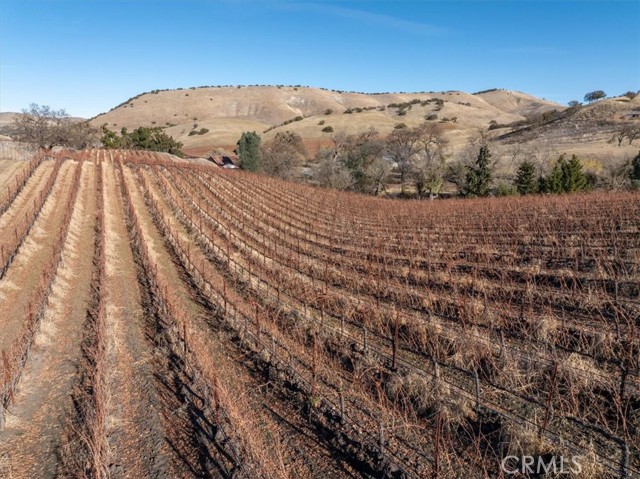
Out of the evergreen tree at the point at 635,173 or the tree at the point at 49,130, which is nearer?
the evergreen tree at the point at 635,173

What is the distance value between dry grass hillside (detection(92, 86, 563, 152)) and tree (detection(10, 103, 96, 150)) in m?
20.9

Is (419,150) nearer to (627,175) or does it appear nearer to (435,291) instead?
(627,175)

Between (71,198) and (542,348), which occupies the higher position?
(71,198)

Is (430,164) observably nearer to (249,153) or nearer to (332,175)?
(332,175)

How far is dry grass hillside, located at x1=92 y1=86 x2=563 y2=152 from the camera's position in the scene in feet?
289

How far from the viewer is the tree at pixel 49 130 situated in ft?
172

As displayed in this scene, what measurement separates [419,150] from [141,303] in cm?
4547

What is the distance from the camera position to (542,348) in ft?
29.6

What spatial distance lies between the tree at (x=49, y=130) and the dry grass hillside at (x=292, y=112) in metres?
20.9

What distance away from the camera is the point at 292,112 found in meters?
132

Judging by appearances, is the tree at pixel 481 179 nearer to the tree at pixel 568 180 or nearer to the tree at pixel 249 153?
the tree at pixel 568 180

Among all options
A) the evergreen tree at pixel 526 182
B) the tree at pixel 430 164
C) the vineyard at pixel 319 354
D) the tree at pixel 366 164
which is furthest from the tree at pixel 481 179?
the vineyard at pixel 319 354

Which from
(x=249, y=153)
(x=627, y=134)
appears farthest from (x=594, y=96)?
(x=249, y=153)

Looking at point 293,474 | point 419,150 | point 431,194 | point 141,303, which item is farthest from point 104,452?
point 419,150
